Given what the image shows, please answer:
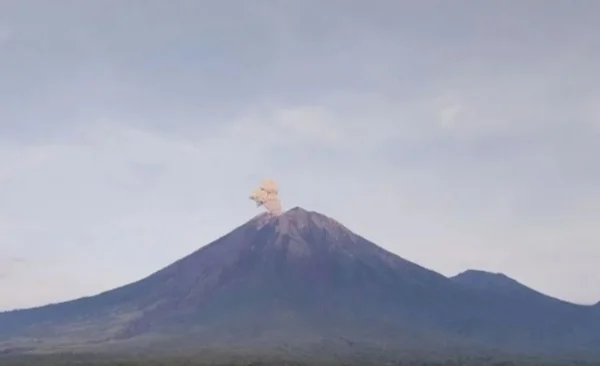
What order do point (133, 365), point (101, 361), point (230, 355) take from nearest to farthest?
point (133, 365)
point (101, 361)
point (230, 355)

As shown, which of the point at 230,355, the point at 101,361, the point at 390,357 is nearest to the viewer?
the point at 101,361

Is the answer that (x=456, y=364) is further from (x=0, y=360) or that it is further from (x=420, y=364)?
(x=0, y=360)

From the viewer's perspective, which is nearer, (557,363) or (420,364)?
(420,364)

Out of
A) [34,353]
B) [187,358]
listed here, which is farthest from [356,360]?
[34,353]

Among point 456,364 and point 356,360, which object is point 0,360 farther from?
point 456,364

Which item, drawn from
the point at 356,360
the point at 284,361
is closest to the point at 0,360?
the point at 284,361

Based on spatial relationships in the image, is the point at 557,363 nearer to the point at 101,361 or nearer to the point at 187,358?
the point at 187,358

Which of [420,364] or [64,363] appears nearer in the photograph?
[64,363]

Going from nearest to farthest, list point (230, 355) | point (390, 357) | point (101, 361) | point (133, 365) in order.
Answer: point (133, 365), point (101, 361), point (230, 355), point (390, 357)

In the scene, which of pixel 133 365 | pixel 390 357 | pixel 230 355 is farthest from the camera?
pixel 390 357
